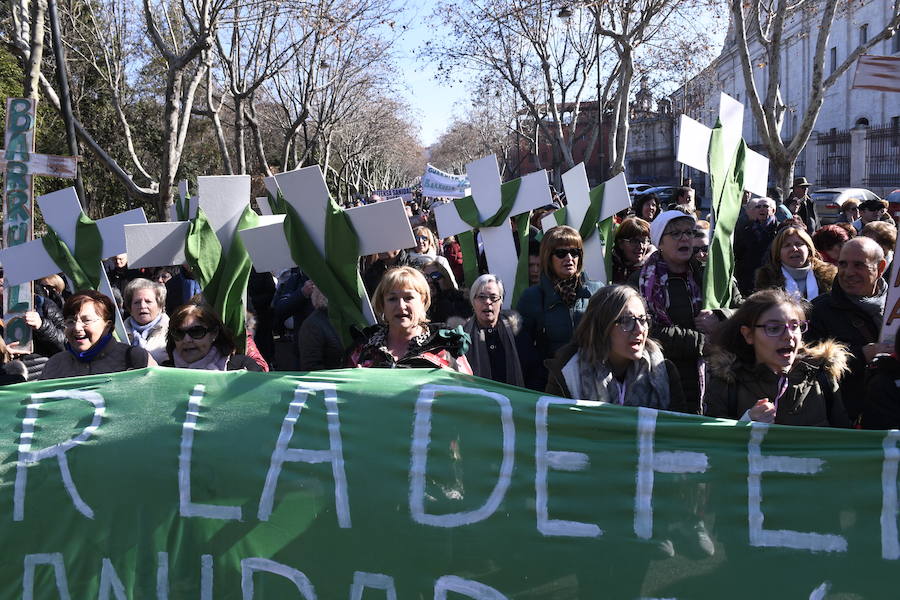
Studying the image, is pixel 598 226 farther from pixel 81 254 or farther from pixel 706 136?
pixel 81 254

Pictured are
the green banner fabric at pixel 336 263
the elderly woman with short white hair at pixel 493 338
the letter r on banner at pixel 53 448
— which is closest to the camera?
the letter r on banner at pixel 53 448

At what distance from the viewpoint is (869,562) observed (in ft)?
7.66

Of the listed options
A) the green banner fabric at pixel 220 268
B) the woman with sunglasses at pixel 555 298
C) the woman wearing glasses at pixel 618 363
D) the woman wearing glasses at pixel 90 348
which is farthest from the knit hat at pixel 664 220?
the woman wearing glasses at pixel 90 348

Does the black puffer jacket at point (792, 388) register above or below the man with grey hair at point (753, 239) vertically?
below

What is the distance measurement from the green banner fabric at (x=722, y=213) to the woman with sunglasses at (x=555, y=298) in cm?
56

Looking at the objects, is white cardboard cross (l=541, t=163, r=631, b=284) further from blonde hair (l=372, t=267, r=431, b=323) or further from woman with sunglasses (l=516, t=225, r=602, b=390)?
blonde hair (l=372, t=267, r=431, b=323)

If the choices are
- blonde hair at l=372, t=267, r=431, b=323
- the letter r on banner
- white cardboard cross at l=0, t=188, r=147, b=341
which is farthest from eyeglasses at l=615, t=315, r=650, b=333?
white cardboard cross at l=0, t=188, r=147, b=341

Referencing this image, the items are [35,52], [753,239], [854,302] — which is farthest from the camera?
[35,52]

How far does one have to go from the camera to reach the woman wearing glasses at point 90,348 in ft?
12.2

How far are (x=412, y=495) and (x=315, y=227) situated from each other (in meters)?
1.92

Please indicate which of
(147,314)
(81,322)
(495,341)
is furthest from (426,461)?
(147,314)

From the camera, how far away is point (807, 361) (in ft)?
9.75

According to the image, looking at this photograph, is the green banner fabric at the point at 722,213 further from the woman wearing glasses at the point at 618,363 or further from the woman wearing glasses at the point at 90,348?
the woman wearing glasses at the point at 90,348

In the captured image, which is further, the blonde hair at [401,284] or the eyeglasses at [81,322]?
the eyeglasses at [81,322]
